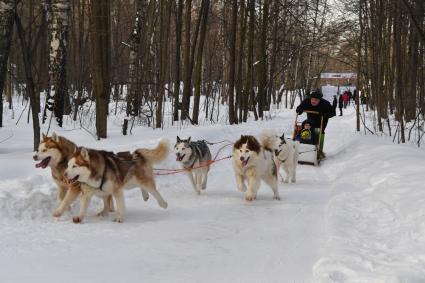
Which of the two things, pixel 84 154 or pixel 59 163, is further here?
pixel 59 163

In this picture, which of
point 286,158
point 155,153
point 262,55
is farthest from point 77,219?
point 262,55

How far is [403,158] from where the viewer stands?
841 cm

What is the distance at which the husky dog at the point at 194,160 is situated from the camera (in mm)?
6871

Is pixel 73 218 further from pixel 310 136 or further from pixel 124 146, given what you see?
pixel 310 136

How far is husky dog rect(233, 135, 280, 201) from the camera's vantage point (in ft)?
20.8

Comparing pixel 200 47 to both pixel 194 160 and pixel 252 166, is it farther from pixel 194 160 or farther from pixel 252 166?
pixel 252 166

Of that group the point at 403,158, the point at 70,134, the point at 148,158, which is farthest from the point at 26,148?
the point at 403,158

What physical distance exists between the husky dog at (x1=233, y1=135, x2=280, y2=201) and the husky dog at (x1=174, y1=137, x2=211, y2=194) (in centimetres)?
68

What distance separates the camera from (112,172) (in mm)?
5102

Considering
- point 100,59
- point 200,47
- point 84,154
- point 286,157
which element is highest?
point 200,47

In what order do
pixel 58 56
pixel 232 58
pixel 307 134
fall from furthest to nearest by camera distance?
pixel 232 58, pixel 58 56, pixel 307 134

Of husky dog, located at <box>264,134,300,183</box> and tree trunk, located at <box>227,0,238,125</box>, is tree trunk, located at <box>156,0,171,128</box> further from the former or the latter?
husky dog, located at <box>264,134,300,183</box>

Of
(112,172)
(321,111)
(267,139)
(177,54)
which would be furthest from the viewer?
(177,54)

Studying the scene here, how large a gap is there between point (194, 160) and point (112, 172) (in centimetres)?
206
